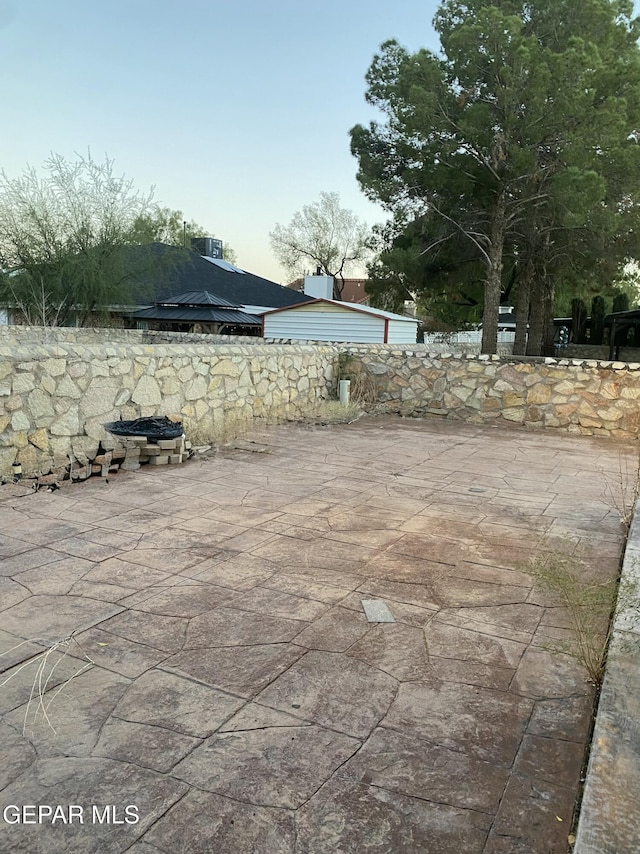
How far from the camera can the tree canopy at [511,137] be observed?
1520 cm

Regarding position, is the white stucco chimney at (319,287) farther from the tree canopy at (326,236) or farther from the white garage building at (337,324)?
the tree canopy at (326,236)

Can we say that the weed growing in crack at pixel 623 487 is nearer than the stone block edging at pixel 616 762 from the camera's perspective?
No

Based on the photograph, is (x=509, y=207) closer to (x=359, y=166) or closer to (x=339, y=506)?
(x=359, y=166)

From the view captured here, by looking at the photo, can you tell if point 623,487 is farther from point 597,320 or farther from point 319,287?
point 597,320

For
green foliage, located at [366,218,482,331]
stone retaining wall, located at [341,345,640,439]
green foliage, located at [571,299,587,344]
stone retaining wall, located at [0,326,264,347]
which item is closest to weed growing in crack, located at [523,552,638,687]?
stone retaining wall, located at [341,345,640,439]

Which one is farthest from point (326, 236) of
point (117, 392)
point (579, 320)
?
point (117, 392)

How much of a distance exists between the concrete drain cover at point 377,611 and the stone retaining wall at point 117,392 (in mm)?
3971

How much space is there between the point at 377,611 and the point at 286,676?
81cm

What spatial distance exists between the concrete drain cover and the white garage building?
11716 millimetres

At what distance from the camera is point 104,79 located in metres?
17.1

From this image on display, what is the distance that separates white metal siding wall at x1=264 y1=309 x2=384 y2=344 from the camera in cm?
1541

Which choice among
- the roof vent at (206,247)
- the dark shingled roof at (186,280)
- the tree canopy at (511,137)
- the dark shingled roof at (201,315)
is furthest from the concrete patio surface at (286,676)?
the roof vent at (206,247)

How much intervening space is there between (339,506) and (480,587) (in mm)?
1909

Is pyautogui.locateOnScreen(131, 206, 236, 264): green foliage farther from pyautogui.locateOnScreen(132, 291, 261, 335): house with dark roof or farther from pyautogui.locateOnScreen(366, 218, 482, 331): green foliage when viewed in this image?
pyautogui.locateOnScreen(366, 218, 482, 331): green foliage
